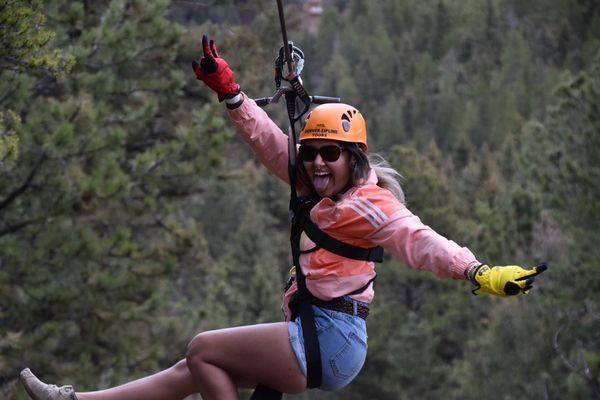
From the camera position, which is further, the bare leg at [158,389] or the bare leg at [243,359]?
the bare leg at [158,389]

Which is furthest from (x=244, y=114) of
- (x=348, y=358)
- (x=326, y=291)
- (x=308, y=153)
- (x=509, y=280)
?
(x=509, y=280)

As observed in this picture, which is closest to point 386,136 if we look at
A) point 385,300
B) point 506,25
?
point 506,25

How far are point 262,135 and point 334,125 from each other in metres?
0.51

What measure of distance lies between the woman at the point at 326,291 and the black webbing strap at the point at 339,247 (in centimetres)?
2

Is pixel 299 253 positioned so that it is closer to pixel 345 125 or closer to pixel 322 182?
pixel 322 182

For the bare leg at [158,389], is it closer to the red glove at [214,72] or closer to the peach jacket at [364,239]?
the peach jacket at [364,239]

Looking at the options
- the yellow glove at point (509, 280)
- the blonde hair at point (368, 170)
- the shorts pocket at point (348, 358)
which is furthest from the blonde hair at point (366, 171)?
the yellow glove at point (509, 280)

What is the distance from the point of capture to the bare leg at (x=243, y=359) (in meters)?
4.59

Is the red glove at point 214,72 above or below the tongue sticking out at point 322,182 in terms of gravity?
above

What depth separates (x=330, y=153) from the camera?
476 centimetres

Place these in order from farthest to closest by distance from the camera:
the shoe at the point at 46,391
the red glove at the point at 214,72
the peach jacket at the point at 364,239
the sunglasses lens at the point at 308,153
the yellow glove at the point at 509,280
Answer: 1. the red glove at the point at 214,72
2. the sunglasses lens at the point at 308,153
3. the shoe at the point at 46,391
4. the peach jacket at the point at 364,239
5. the yellow glove at the point at 509,280

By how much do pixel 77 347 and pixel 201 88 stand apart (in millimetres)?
4013

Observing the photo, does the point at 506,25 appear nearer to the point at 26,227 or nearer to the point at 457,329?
the point at 457,329

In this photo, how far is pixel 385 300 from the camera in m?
33.8
